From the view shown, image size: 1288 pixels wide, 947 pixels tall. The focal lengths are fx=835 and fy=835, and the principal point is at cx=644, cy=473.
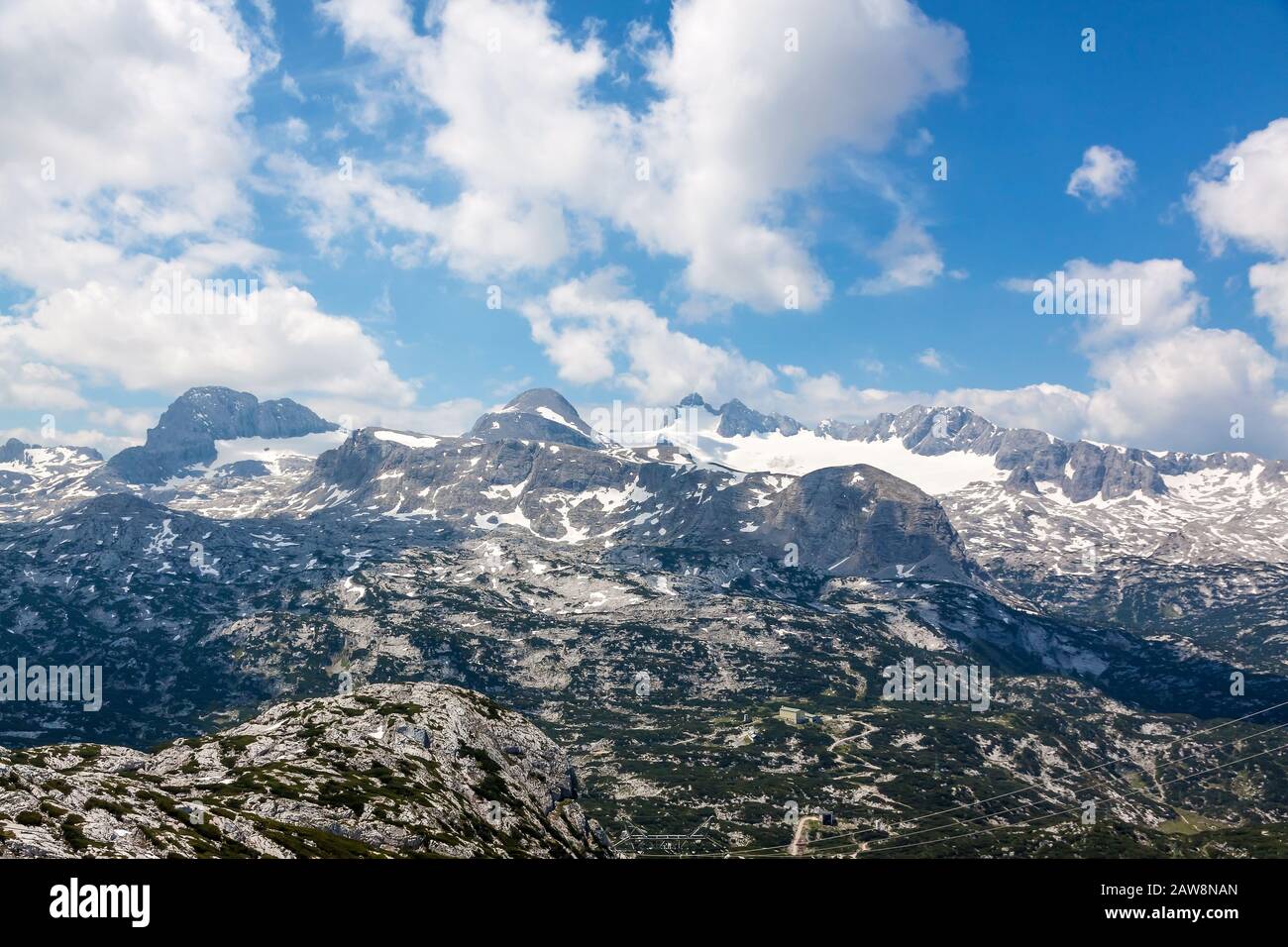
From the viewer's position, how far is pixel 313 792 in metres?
129

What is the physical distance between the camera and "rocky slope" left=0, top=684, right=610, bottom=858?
86.2 metres

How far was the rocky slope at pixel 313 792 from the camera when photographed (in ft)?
283
